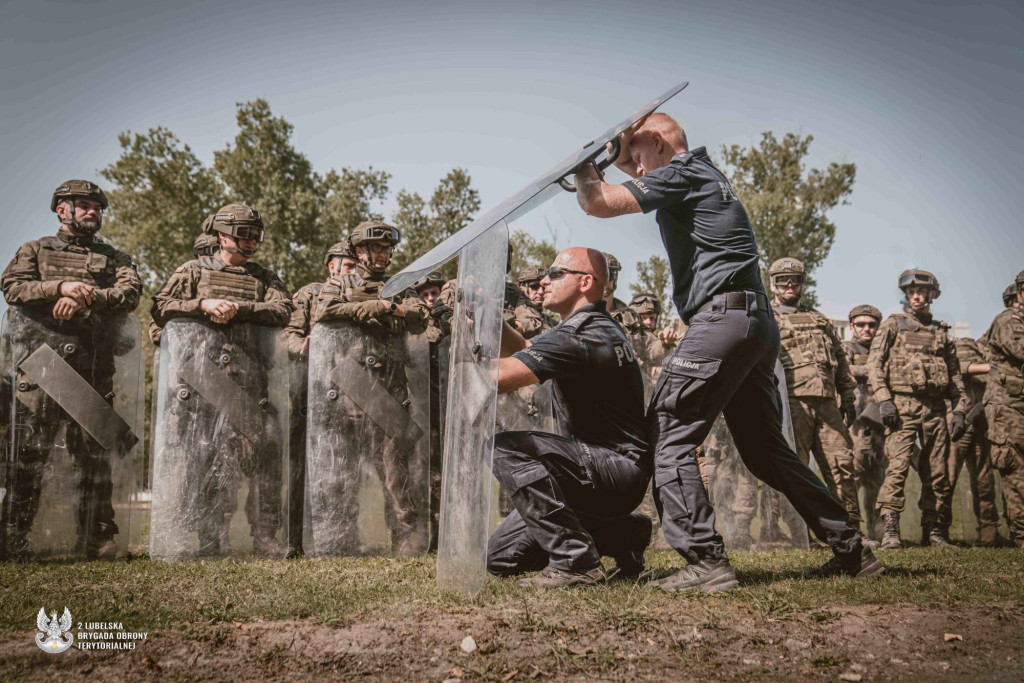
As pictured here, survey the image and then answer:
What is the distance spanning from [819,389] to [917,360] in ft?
3.58

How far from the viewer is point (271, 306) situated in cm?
611

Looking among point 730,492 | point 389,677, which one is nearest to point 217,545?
point 389,677

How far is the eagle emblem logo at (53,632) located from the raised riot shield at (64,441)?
7.29 feet

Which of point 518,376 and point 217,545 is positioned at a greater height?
point 518,376

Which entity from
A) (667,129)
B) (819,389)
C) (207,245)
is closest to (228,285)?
(207,245)

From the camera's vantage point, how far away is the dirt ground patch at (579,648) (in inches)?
100.0

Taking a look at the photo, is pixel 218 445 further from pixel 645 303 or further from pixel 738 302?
pixel 645 303

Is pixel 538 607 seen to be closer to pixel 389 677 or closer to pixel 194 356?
pixel 389 677

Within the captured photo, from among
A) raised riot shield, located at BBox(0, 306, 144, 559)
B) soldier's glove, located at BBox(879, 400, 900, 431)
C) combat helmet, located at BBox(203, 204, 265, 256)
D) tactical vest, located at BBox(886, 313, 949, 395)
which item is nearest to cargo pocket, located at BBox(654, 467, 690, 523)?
raised riot shield, located at BBox(0, 306, 144, 559)

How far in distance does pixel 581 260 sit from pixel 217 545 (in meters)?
3.33

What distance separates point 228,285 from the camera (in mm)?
6156

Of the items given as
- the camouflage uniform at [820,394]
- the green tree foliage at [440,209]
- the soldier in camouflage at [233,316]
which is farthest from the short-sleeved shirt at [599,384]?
the green tree foliage at [440,209]

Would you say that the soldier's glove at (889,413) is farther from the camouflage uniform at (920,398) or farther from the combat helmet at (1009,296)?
the combat helmet at (1009,296)

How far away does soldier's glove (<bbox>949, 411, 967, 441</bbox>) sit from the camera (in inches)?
287
